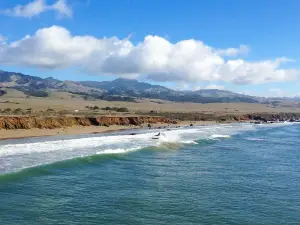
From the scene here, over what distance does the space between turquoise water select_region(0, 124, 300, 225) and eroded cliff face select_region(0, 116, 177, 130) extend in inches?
595

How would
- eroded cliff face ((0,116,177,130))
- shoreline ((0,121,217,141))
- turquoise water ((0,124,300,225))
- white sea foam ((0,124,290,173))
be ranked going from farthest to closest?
eroded cliff face ((0,116,177,130)) < shoreline ((0,121,217,141)) < white sea foam ((0,124,290,173)) < turquoise water ((0,124,300,225))

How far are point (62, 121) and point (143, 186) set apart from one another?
4178cm

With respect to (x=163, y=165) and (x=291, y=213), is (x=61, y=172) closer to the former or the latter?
(x=163, y=165)

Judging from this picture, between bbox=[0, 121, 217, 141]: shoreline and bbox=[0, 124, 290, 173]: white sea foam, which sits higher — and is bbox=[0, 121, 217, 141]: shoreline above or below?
above

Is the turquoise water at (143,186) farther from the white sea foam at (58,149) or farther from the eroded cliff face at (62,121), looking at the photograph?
the eroded cliff face at (62,121)

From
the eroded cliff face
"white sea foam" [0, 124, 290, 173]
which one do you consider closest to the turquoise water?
"white sea foam" [0, 124, 290, 173]

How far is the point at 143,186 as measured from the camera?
26.9 m

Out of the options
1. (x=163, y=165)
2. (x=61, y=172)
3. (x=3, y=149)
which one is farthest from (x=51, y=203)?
(x=3, y=149)

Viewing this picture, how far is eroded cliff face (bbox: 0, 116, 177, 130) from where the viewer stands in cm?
5801

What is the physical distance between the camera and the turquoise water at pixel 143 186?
2088 cm

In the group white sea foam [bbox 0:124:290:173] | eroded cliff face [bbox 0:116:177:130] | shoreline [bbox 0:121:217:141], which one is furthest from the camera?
eroded cliff face [bbox 0:116:177:130]

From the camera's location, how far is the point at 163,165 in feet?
116

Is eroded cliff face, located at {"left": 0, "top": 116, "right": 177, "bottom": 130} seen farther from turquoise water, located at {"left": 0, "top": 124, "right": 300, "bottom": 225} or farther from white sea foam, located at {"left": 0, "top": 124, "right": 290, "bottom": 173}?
turquoise water, located at {"left": 0, "top": 124, "right": 300, "bottom": 225}

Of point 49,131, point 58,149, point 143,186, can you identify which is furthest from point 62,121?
point 143,186
